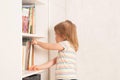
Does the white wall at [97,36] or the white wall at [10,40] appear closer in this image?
the white wall at [10,40]

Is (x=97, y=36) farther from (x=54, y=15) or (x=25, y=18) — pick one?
(x=25, y=18)

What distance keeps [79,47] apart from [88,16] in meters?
0.29

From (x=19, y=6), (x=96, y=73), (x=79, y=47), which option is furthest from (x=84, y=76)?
(x=19, y=6)

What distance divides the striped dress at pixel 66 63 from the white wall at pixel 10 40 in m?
0.53

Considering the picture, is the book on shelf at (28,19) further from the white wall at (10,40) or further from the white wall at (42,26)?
the white wall at (10,40)

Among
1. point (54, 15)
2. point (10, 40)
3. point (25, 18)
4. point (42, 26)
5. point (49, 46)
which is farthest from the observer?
point (54, 15)

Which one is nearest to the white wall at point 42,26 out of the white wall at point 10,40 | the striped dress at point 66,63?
the striped dress at point 66,63

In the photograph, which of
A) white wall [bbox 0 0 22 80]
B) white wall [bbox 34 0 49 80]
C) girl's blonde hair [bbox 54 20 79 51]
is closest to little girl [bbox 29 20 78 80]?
girl's blonde hair [bbox 54 20 79 51]

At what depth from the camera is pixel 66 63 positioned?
1832 millimetres

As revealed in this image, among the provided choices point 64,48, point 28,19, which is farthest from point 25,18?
point 64,48

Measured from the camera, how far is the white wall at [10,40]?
123 centimetres

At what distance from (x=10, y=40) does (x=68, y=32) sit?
2.23 ft

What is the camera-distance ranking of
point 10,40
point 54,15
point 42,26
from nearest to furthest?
point 10,40 → point 42,26 → point 54,15

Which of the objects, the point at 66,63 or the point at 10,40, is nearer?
the point at 10,40
